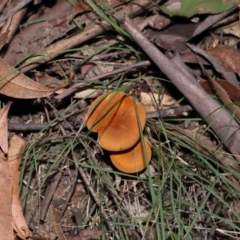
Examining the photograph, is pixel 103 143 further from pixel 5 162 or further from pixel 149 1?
pixel 149 1

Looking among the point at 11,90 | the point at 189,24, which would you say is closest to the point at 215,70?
the point at 189,24

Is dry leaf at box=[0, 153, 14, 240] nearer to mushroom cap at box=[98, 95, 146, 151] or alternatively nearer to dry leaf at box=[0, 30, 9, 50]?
mushroom cap at box=[98, 95, 146, 151]

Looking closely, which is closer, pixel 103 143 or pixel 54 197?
pixel 103 143

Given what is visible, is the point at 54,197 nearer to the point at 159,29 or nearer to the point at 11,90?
the point at 11,90

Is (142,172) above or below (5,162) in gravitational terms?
below

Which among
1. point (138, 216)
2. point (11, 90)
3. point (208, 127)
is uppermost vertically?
point (11, 90)

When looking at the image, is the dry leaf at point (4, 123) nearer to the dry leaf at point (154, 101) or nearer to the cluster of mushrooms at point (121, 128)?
the cluster of mushrooms at point (121, 128)

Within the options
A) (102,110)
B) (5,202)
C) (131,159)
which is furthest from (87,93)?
(5,202)
